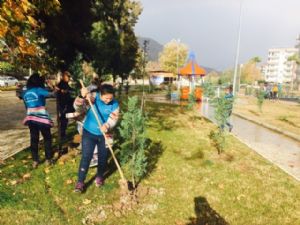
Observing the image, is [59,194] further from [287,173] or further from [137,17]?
[137,17]

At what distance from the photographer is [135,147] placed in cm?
614

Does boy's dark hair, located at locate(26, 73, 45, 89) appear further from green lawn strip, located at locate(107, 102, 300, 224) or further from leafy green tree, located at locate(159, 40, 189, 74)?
leafy green tree, located at locate(159, 40, 189, 74)

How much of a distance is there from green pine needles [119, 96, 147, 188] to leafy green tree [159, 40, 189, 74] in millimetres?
66299

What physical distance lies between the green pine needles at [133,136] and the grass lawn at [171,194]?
0.49 metres

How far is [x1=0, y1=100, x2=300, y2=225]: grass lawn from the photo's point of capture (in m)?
4.96

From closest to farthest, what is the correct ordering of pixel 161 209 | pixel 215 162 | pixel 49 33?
1. pixel 161 209
2. pixel 215 162
3. pixel 49 33

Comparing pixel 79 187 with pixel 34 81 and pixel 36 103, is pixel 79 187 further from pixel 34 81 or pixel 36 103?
pixel 34 81

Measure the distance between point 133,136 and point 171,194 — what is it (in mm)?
1414

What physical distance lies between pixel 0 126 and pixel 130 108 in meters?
7.71

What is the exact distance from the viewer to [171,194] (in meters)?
5.87

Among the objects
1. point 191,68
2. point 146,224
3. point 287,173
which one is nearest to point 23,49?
point 146,224

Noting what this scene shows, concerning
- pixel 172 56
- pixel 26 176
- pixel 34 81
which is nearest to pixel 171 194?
pixel 26 176

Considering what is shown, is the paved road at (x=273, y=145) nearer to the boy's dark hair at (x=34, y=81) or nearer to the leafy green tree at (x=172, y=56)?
the boy's dark hair at (x=34, y=81)

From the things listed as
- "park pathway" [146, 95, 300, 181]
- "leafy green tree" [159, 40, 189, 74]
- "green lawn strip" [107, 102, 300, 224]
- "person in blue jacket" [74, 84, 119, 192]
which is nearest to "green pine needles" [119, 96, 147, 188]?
"person in blue jacket" [74, 84, 119, 192]
